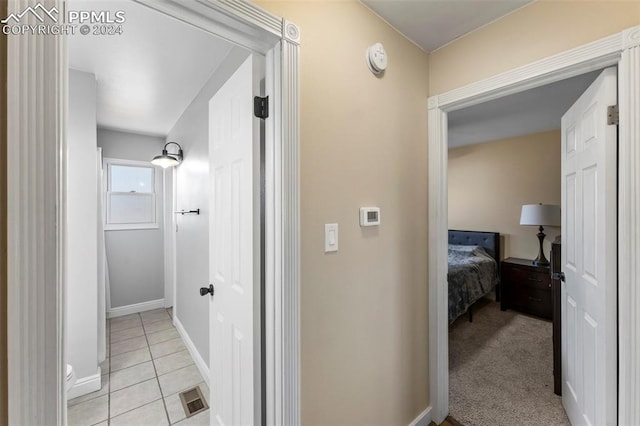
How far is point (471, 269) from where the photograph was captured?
3.38 metres

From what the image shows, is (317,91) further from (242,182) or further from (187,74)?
(187,74)

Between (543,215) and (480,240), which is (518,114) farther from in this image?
(480,240)

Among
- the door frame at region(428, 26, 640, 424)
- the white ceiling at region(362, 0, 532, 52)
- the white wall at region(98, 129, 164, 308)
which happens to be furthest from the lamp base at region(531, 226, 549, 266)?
the white wall at region(98, 129, 164, 308)

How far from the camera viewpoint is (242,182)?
124cm

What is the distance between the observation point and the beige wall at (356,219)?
1.16m

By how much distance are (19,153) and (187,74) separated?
190 cm

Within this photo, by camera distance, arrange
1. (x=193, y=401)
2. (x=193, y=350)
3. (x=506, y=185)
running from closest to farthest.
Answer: (x=193, y=401) < (x=193, y=350) < (x=506, y=185)

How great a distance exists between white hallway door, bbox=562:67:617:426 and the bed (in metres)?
1.10

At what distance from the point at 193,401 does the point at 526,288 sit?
413 centimetres

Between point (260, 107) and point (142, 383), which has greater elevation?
point (260, 107)

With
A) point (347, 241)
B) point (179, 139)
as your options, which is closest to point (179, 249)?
point (179, 139)

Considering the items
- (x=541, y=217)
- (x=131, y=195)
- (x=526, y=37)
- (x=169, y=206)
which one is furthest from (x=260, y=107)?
(x=541, y=217)

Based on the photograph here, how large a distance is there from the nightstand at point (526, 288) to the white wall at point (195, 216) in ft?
12.9

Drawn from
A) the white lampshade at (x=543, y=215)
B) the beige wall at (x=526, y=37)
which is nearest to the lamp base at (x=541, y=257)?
the white lampshade at (x=543, y=215)
